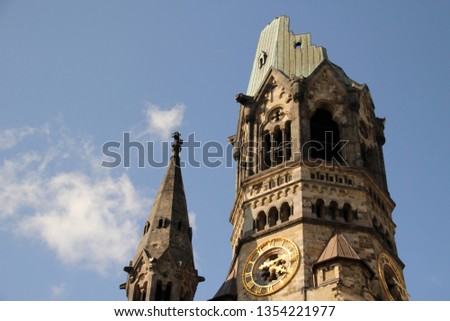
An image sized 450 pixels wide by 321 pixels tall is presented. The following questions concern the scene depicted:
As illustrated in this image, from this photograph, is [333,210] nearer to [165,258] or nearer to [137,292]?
[165,258]

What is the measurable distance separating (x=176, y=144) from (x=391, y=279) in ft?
44.2

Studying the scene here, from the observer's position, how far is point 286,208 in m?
46.3

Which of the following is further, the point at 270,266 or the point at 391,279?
the point at 391,279

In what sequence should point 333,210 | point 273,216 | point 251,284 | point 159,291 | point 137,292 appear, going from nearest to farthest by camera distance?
point 159,291, point 137,292, point 251,284, point 333,210, point 273,216

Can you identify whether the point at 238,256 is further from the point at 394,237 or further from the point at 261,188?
the point at 394,237

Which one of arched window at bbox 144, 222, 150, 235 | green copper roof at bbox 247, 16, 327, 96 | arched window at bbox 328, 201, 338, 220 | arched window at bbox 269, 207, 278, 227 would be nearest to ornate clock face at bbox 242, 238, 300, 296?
arched window at bbox 269, 207, 278, 227

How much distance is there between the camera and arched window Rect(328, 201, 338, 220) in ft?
150

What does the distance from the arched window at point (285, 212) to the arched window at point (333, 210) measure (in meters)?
2.02

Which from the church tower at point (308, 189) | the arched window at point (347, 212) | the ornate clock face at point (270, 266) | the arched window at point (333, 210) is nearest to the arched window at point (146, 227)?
the church tower at point (308, 189)

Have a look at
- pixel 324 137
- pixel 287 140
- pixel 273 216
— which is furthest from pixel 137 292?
pixel 324 137

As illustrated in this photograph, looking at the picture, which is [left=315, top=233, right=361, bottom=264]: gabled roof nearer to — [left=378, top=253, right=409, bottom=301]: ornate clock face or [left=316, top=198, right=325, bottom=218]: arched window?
[left=316, top=198, right=325, bottom=218]: arched window

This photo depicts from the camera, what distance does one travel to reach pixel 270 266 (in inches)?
1730
